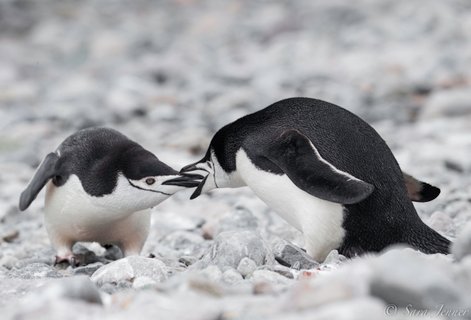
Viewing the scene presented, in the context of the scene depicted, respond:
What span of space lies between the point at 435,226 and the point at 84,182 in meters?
1.63

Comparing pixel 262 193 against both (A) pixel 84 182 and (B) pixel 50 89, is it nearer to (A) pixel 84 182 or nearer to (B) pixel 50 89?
(A) pixel 84 182

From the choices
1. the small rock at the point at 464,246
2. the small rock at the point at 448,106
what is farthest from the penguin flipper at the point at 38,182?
the small rock at the point at 448,106

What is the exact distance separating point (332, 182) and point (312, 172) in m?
0.10

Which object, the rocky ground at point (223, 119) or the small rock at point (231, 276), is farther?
the small rock at point (231, 276)

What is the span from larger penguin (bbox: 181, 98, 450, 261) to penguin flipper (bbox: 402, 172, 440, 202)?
0.24 metres

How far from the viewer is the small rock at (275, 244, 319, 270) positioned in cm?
327

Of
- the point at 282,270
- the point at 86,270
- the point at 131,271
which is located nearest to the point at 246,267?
the point at 282,270

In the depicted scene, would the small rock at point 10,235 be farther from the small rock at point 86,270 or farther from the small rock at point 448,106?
the small rock at point 448,106

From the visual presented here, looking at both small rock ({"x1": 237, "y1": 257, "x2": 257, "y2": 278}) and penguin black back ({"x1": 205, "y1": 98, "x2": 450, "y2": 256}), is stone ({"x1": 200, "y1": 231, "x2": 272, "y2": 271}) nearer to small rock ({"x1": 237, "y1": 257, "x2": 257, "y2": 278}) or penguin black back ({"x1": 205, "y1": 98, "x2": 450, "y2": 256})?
small rock ({"x1": 237, "y1": 257, "x2": 257, "y2": 278})

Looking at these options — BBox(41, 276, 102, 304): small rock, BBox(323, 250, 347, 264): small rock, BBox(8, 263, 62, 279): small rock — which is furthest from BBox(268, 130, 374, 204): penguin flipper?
BBox(41, 276, 102, 304): small rock

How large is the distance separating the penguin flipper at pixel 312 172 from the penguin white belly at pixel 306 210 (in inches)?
3.0

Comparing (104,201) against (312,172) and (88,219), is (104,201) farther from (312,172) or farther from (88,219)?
(312,172)

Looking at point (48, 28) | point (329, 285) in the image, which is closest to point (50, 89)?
point (48, 28)

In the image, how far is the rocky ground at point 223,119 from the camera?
2.13 m
